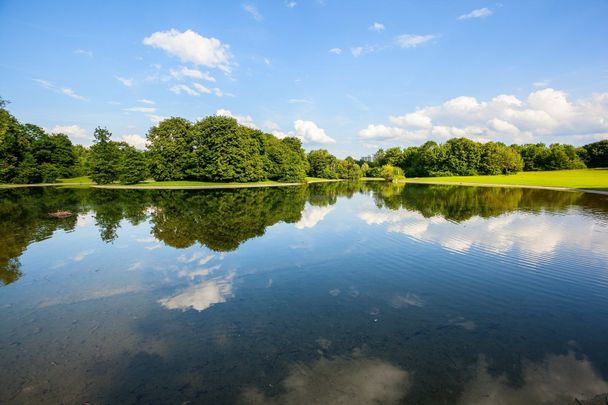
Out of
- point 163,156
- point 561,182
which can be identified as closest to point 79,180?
point 163,156

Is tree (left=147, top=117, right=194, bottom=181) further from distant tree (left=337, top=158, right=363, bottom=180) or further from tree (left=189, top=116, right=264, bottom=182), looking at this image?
distant tree (left=337, top=158, right=363, bottom=180)

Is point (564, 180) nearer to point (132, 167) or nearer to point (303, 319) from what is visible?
point (303, 319)

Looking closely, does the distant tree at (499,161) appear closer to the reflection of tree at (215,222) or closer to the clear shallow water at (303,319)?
the reflection of tree at (215,222)

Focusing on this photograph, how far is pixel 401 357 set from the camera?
7.45 m

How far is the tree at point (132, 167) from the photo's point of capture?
69938mm

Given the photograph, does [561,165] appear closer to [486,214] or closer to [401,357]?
[486,214]

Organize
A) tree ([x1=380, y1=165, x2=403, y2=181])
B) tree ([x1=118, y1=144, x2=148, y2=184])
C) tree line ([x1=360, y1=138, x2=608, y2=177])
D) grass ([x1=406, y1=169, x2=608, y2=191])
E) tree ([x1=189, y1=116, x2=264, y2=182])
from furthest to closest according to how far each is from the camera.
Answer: tree ([x1=380, y1=165, x2=403, y2=181])
tree line ([x1=360, y1=138, x2=608, y2=177])
tree ([x1=189, y1=116, x2=264, y2=182])
tree ([x1=118, y1=144, x2=148, y2=184])
grass ([x1=406, y1=169, x2=608, y2=191])

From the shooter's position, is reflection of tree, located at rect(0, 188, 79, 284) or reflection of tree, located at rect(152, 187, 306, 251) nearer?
reflection of tree, located at rect(0, 188, 79, 284)

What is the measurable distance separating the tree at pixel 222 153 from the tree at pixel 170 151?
255 cm

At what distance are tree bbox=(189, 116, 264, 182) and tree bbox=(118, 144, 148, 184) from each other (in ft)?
35.8

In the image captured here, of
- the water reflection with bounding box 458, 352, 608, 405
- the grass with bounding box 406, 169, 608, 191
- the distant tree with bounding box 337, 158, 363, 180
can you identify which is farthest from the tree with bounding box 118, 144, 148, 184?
the grass with bounding box 406, 169, 608, 191

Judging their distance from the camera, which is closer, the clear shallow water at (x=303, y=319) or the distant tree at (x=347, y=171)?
the clear shallow water at (x=303, y=319)

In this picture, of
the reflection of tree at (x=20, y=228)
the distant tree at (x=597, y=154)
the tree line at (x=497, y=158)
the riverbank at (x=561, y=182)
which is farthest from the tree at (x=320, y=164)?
the distant tree at (x=597, y=154)

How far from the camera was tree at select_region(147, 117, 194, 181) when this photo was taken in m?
75.2
